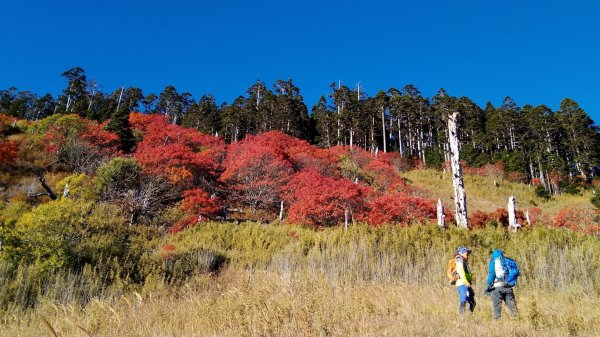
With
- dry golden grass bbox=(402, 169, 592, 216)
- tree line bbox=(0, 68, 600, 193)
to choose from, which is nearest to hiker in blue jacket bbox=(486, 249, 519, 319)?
dry golden grass bbox=(402, 169, 592, 216)

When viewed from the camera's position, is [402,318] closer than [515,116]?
Yes

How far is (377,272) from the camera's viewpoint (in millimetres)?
9422

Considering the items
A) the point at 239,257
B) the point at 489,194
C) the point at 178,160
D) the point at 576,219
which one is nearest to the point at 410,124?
the point at 489,194

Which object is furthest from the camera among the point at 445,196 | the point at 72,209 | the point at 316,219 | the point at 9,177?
the point at 445,196

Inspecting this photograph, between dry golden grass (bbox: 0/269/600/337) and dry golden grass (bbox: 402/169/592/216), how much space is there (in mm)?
24023

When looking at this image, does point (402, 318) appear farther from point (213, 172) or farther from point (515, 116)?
point (515, 116)

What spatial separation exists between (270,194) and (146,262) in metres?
14.7

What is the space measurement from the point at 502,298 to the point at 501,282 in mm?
298

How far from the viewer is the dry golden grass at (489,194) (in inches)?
1218

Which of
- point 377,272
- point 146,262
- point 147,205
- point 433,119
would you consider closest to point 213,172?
point 147,205

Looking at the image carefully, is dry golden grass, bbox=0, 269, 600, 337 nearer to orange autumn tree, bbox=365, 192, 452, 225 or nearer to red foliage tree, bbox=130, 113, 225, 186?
orange autumn tree, bbox=365, 192, 452, 225

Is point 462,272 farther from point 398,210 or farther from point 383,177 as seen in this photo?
point 383,177

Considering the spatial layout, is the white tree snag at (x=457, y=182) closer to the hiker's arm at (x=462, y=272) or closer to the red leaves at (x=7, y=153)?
the hiker's arm at (x=462, y=272)

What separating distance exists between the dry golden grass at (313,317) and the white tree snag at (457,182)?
5.73 meters
